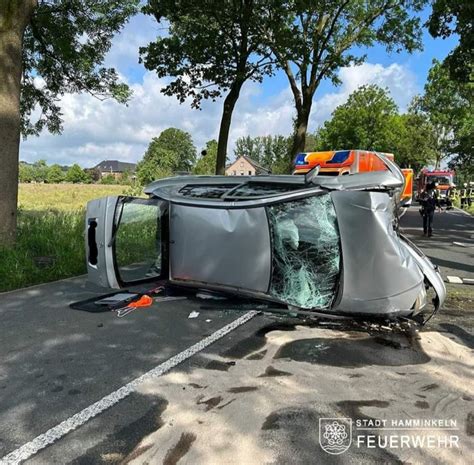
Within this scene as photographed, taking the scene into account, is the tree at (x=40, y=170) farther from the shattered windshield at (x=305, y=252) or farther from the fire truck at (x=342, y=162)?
the shattered windshield at (x=305, y=252)

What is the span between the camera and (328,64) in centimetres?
1712

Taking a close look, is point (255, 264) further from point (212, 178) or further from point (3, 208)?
point (3, 208)

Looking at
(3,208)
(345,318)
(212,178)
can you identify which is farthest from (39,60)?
(345,318)

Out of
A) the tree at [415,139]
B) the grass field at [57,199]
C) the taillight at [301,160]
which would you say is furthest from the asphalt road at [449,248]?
the tree at [415,139]

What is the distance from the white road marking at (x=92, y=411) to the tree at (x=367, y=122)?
153 ft

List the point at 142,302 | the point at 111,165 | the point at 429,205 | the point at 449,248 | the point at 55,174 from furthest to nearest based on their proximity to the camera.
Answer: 1. the point at 111,165
2. the point at 55,174
3. the point at 429,205
4. the point at 449,248
5. the point at 142,302

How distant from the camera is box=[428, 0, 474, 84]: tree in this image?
45.6ft

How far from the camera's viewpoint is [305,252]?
4.74 meters

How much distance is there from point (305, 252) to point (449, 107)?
41.0 meters

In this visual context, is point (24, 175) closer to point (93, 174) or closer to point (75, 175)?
point (75, 175)

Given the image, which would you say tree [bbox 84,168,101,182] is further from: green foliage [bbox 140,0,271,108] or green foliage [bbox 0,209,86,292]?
green foliage [bbox 0,209,86,292]

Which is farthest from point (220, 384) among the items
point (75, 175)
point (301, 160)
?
point (75, 175)

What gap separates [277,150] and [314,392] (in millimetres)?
97650

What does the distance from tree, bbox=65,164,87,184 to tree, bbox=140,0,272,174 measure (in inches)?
4600
